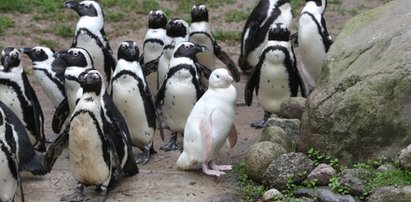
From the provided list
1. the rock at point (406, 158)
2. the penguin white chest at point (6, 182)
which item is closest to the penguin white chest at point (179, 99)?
the penguin white chest at point (6, 182)

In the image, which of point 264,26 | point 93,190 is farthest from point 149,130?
point 264,26

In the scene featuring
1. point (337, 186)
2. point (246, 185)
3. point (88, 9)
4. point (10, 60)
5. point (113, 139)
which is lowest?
point (246, 185)

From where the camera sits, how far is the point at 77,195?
18.7 ft

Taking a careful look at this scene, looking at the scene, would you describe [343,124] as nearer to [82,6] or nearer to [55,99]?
[55,99]

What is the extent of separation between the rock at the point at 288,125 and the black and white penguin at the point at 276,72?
61cm

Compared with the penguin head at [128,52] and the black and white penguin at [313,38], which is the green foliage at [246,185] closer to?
the penguin head at [128,52]

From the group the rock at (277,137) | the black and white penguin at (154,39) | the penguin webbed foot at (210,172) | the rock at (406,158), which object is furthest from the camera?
the black and white penguin at (154,39)

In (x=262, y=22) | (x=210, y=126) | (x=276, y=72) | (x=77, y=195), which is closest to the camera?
(x=77, y=195)

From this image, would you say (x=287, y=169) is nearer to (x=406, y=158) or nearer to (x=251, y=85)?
(x=406, y=158)

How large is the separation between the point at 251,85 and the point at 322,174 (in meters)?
2.12

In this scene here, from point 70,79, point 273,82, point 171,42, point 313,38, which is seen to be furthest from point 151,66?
point 313,38

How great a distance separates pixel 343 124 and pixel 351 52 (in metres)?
0.75

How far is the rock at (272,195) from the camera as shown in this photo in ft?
17.7

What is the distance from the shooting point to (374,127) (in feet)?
17.9
